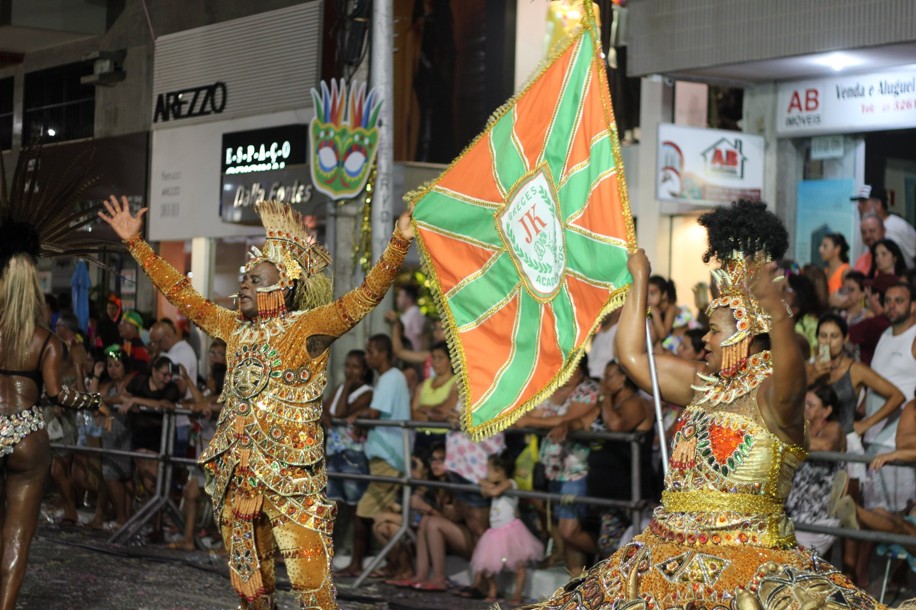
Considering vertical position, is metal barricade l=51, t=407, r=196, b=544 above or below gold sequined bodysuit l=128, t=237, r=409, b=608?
below

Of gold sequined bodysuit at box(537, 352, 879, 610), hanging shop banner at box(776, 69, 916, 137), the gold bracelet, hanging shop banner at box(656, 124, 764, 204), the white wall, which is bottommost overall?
gold sequined bodysuit at box(537, 352, 879, 610)

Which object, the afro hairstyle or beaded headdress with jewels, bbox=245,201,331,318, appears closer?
the afro hairstyle

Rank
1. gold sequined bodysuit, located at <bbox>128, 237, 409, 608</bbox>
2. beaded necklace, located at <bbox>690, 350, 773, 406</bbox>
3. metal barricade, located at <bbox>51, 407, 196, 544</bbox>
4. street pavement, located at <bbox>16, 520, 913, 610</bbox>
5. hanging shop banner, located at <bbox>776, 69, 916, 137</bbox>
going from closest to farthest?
beaded necklace, located at <bbox>690, 350, 773, 406</bbox> → gold sequined bodysuit, located at <bbox>128, 237, 409, 608</bbox> → street pavement, located at <bbox>16, 520, 913, 610</bbox> → hanging shop banner, located at <bbox>776, 69, 916, 137</bbox> → metal barricade, located at <bbox>51, 407, 196, 544</bbox>

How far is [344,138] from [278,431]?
221 inches

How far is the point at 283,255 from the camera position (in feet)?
23.9

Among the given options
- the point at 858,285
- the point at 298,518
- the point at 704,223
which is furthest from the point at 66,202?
the point at 858,285

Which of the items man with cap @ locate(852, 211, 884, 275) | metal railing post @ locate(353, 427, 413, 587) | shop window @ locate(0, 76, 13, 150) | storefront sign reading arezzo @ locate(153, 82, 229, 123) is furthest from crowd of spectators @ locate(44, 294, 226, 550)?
shop window @ locate(0, 76, 13, 150)

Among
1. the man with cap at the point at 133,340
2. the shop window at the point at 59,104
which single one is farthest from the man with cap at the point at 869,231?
the shop window at the point at 59,104

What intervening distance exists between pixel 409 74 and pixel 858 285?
933 centimetres

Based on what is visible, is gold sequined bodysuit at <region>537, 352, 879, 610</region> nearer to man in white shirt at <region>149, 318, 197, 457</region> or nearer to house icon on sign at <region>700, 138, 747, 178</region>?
house icon on sign at <region>700, 138, 747, 178</region>

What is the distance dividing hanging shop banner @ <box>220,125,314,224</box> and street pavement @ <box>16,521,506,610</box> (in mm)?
7159

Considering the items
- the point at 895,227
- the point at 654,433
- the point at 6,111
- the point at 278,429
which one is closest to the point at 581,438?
the point at 654,433

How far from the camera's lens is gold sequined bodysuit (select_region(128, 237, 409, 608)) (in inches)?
274

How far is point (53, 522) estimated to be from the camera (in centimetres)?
1384
